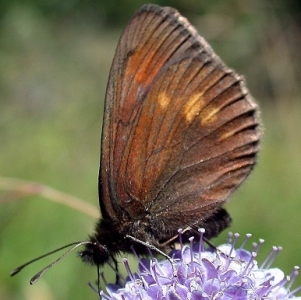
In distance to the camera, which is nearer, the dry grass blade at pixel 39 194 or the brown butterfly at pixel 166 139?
the brown butterfly at pixel 166 139

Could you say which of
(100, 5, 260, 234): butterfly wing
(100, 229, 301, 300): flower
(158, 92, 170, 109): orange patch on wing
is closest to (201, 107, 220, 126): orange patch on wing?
(100, 5, 260, 234): butterfly wing

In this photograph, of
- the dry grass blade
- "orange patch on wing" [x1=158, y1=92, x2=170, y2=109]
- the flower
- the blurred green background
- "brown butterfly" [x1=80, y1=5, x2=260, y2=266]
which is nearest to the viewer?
the flower

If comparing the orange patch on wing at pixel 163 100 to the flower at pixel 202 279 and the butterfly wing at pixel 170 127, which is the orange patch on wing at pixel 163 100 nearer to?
the butterfly wing at pixel 170 127

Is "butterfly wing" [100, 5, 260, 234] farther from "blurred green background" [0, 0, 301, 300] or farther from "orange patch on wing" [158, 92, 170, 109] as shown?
"blurred green background" [0, 0, 301, 300]

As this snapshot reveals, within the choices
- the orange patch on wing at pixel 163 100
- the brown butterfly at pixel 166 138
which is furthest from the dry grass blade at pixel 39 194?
the orange patch on wing at pixel 163 100

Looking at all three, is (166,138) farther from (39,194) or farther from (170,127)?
(39,194)

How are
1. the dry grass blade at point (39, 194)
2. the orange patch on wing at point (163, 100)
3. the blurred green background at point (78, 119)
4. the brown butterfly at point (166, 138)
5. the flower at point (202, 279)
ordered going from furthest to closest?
1. the blurred green background at point (78, 119)
2. the dry grass blade at point (39, 194)
3. the orange patch on wing at point (163, 100)
4. the brown butterfly at point (166, 138)
5. the flower at point (202, 279)

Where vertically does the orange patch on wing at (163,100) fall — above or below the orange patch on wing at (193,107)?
above

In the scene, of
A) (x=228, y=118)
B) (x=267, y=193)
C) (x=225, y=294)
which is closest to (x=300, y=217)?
(x=267, y=193)
